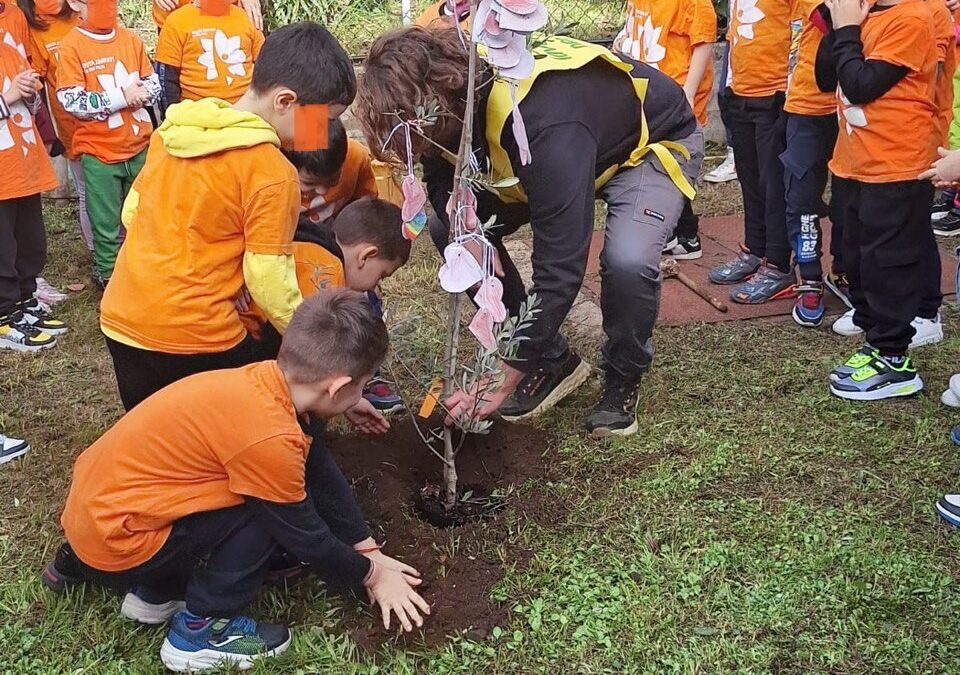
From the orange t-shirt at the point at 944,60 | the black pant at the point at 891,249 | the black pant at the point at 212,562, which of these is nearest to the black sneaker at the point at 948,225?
the black pant at the point at 891,249

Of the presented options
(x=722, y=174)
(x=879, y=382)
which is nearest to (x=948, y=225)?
(x=722, y=174)

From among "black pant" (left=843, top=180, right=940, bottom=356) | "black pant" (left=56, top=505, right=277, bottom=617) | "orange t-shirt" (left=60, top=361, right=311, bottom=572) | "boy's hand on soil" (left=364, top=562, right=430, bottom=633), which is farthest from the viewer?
"black pant" (left=843, top=180, right=940, bottom=356)

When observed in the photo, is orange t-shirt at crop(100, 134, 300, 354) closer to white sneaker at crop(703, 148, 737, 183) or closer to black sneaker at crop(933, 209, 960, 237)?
black sneaker at crop(933, 209, 960, 237)

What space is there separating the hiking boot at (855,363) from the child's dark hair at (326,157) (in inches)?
77.8

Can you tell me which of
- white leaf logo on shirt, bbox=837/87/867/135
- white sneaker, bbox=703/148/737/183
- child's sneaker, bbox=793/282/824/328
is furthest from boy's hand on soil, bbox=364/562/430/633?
white sneaker, bbox=703/148/737/183

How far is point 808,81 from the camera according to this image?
3.89 m

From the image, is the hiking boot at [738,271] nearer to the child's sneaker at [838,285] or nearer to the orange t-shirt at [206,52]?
the child's sneaker at [838,285]

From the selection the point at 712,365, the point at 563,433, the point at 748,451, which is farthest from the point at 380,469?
the point at 712,365

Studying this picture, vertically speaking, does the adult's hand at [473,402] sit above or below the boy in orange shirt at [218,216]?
below

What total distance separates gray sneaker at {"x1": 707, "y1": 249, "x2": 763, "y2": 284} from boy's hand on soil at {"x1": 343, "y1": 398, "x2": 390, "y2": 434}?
2.30 m

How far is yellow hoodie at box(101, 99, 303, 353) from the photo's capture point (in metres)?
2.34

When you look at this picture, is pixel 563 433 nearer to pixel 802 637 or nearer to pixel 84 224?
pixel 802 637

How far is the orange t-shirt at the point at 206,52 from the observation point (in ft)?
16.0

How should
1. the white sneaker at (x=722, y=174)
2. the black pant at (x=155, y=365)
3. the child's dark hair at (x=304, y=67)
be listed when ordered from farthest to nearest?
the white sneaker at (x=722, y=174)
the black pant at (x=155, y=365)
the child's dark hair at (x=304, y=67)
